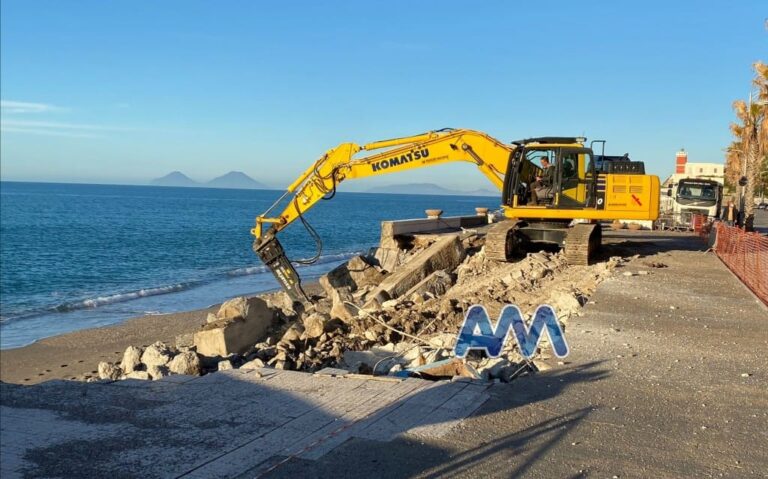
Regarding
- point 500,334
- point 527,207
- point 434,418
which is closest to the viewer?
point 434,418

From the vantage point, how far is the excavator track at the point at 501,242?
15008 millimetres

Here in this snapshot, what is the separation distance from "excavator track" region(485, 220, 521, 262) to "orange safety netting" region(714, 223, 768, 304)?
4685 millimetres

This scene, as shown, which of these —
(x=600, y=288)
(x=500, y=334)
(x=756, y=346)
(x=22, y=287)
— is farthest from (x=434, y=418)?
(x=22, y=287)

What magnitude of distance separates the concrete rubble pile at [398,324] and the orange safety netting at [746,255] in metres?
2.58

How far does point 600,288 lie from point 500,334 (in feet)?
11.0

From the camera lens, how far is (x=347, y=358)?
966cm

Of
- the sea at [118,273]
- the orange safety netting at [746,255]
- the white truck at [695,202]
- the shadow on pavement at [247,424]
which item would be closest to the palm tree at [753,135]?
the white truck at [695,202]

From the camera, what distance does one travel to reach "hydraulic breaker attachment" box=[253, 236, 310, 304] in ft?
53.2

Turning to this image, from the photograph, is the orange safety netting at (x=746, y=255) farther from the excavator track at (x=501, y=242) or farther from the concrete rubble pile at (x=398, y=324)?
the excavator track at (x=501, y=242)

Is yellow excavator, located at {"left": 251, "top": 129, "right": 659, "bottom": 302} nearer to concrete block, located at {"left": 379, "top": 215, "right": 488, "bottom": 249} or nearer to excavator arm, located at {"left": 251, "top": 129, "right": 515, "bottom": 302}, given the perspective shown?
excavator arm, located at {"left": 251, "top": 129, "right": 515, "bottom": 302}

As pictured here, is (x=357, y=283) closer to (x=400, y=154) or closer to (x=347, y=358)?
(x=400, y=154)

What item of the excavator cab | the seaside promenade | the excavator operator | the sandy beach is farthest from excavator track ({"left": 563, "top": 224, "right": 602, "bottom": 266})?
the sandy beach

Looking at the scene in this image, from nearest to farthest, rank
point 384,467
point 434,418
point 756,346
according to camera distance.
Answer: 1. point 384,467
2. point 434,418
3. point 756,346

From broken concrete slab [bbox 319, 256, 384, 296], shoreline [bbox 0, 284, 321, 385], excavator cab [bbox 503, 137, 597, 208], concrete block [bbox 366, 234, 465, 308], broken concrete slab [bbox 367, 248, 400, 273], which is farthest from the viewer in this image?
broken concrete slab [bbox 367, 248, 400, 273]
